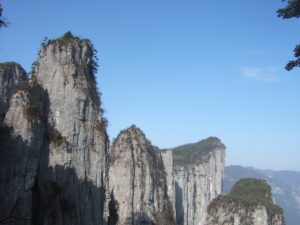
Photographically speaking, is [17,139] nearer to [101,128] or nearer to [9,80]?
[101,128]

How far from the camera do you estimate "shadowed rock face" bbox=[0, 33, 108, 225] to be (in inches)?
1200

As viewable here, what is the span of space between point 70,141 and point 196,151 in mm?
98150

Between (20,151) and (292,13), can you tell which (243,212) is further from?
(292,13)

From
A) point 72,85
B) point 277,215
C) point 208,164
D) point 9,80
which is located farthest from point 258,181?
point 208,164

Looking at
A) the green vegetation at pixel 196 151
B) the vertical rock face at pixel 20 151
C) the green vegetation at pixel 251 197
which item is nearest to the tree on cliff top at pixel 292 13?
the vertical rock face at pixel 20 151

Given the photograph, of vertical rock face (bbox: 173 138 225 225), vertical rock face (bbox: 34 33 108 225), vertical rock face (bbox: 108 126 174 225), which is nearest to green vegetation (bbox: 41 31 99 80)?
vertical rock face (bbox: 34 33 108 225)

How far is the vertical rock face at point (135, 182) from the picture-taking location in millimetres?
56906

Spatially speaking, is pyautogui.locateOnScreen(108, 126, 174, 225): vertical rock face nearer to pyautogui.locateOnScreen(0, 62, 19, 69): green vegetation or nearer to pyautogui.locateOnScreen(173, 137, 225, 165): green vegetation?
pyautogui.locateOnScreen(0, 62, 19, 69): green vegetation

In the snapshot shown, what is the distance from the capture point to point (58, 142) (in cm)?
3409

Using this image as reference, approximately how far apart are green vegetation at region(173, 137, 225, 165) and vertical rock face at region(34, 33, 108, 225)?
77.8 m

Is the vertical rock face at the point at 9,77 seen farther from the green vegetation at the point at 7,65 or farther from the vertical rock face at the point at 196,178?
the vertical rock face at the point at 196,178

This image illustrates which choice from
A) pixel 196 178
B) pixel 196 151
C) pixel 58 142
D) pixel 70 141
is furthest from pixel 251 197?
pixel 196 151

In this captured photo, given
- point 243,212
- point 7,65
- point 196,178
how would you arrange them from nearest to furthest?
point 243,212 → point 7,65 → point 196,178

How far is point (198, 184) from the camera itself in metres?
116
